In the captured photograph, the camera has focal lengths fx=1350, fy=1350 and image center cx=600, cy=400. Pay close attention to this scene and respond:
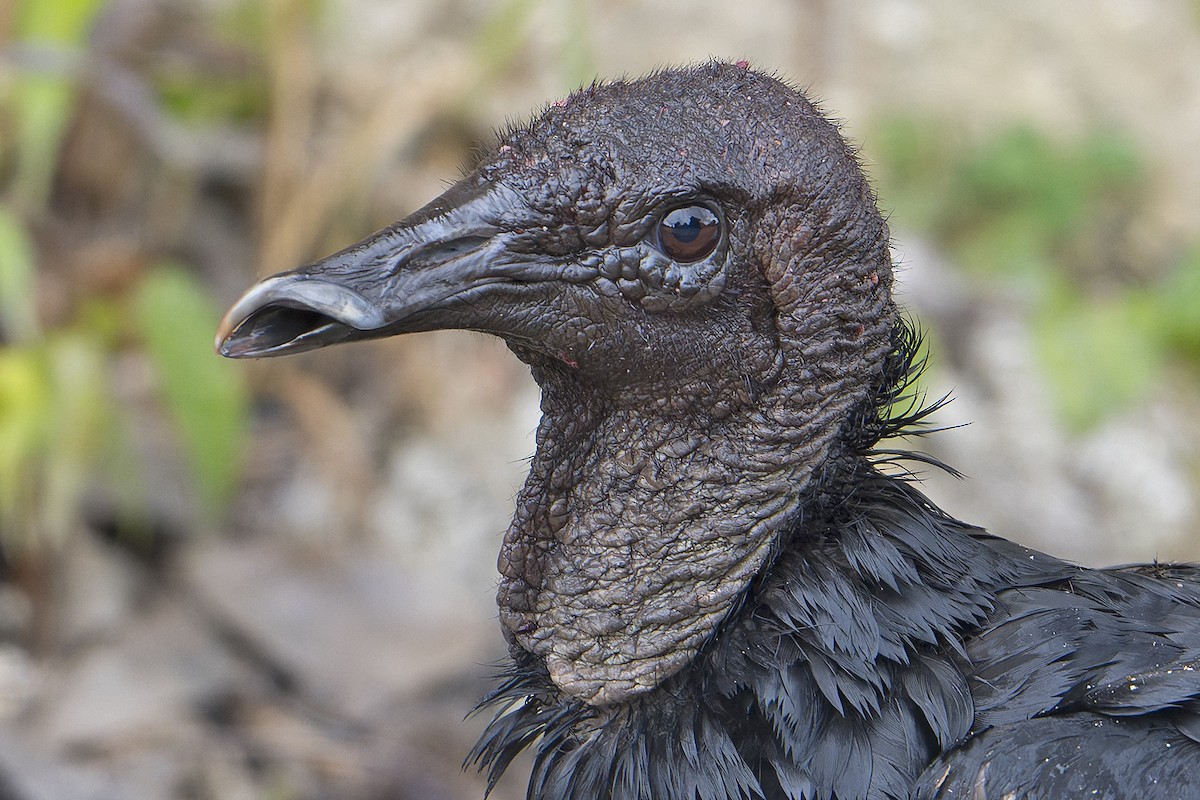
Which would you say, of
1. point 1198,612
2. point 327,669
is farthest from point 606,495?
point 327,669

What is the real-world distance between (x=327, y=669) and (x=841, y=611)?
9.48ft

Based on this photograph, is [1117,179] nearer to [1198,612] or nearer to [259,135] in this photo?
[259,135]

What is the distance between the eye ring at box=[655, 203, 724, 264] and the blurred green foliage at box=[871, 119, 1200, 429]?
3.54 meters

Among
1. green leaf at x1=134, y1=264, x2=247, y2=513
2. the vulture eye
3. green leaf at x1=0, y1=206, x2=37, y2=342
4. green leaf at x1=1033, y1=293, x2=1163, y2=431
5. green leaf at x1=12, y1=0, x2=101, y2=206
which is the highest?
green leaf at x1=12, y1=0, x2=101, y2=206

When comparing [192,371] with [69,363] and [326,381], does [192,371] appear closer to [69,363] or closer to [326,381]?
[69,363]

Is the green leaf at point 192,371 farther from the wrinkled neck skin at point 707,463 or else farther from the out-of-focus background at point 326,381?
the wrinkled neck skin at point 707,463

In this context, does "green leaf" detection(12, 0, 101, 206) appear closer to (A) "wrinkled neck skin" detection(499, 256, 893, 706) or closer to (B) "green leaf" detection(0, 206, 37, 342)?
(B) "green leaf" detection(0, 206, 37, 342)

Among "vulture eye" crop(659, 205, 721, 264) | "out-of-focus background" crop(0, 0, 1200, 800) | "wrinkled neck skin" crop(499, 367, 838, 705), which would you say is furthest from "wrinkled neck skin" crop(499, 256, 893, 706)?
"out-of-focus background" crop(0, 0, 1200, 800)

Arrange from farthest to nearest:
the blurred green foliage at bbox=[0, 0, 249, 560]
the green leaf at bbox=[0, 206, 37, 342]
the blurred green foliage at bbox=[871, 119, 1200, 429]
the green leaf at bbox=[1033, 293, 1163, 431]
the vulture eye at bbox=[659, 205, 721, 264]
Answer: the blurred green foliage at bbox=[871, 119, 1200, 429] → the green leaf at bbox=[1033, 293, 1163, 431] → the blurred green foliage at bbox=[0, 0, 249, 560] → the green leaf at bbox=[0, 206, 37, 342] → the vulture eye at bbox=[659, 205, 721, 264]

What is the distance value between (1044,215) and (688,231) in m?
4.54

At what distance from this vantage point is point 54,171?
212 inches

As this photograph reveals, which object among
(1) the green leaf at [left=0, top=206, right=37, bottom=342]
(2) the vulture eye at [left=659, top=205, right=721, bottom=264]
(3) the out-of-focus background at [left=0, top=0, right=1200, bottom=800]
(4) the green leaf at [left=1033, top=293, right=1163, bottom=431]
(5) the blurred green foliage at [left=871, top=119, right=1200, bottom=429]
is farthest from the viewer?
(5) the blurred green foliage at [left=871, top=119, right=1200, bottom=429]

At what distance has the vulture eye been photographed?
6.91 ft

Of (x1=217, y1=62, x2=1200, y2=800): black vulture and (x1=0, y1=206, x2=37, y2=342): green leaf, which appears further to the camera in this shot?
(x1=0, y1=206, x2=37, y2=342): green leaf
